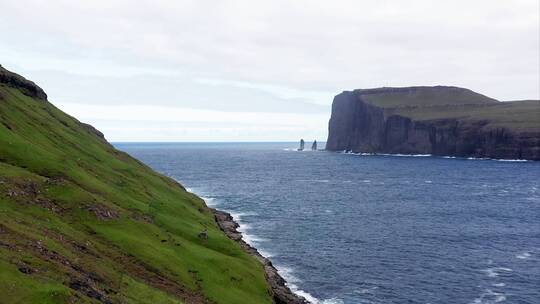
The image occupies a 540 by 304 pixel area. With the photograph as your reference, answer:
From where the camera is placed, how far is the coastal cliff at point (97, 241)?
34031 millimetres

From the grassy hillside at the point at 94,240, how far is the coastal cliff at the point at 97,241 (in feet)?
0.37

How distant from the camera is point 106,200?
57625mm

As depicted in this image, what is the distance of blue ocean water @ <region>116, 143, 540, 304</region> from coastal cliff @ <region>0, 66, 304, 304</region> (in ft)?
41.3

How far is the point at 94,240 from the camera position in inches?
1826

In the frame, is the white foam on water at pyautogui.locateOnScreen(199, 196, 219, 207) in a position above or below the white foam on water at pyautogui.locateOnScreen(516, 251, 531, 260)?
above

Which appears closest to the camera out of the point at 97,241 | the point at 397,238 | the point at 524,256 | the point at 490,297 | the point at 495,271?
the point at 97,241

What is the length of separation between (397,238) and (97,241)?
61.6m

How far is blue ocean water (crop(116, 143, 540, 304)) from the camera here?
64.0m

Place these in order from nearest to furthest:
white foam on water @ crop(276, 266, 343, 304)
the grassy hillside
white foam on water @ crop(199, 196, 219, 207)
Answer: the grassy hillside < white foam on water @ crop(276, 266, 343, 304) < white foam on water @ crop(199, 196, 219, 207)

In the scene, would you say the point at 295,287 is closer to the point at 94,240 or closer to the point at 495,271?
the point at 94,240

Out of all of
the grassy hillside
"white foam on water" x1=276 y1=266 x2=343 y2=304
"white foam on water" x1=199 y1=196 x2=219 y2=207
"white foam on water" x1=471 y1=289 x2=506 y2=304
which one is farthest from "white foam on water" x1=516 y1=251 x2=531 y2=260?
"white foam on water" x1=199 y1=196 x2=219 y2=207

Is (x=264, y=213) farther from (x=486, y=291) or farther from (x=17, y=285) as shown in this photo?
(x=17, y=285)

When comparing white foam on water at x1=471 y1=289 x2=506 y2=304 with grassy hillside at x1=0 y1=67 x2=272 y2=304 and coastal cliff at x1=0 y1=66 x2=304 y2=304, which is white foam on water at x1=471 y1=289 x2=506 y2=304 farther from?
grassy hillside at x1=0 y1=67 x2=272 y2=304

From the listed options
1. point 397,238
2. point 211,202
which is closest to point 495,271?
point 397,238
